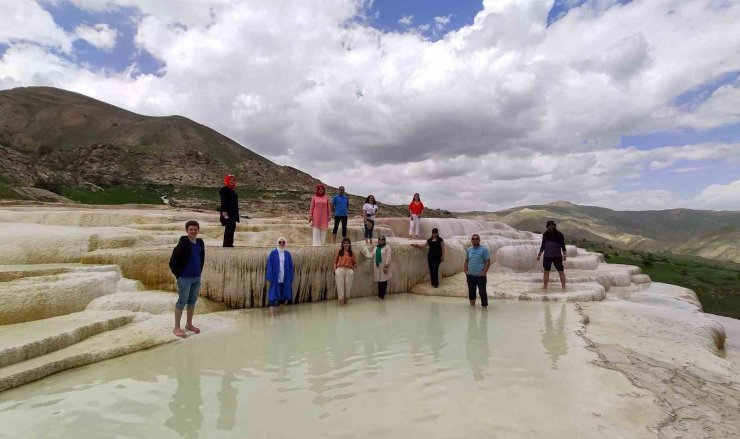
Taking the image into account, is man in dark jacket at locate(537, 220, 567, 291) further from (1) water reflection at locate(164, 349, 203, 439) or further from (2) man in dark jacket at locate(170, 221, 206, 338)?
(1) water reflection at locate(164, 349, 203, 439)

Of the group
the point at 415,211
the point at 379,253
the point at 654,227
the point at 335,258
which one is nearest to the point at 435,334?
the point at 379,253

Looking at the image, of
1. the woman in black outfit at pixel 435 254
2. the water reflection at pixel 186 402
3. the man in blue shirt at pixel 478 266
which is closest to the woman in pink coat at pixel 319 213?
the woman in black outfit at pixel 435 254

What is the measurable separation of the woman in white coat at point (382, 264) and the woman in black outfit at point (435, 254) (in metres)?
1.28

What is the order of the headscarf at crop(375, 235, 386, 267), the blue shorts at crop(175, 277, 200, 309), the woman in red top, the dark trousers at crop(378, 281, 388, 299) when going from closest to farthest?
the blue shorts at crop(175, 277, 200, 309) < the headscarf at crop(375, 235, 386, 267) < the dark trousers at crop(378, 281, 388, 299) < the woman in red top

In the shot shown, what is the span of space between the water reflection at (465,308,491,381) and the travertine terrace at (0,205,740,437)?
4.90 feet

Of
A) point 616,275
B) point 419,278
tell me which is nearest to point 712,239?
point 616,275

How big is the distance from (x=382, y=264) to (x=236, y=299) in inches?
138

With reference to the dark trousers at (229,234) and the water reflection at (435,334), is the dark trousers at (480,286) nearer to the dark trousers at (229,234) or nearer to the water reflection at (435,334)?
the water reflection at (435,334)

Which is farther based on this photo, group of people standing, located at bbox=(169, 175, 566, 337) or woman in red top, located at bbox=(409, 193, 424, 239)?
woman in red top, located at bbox=(409, 193, 424, 239)

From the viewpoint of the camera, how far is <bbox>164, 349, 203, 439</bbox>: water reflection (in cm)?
381

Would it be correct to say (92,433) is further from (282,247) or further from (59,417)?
(282,247)

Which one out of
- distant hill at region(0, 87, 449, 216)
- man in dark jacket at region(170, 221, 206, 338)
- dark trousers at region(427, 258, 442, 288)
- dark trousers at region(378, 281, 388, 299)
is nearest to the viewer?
man in dark jacket at region(170, 221, 206, 338)

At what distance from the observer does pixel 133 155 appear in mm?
65375

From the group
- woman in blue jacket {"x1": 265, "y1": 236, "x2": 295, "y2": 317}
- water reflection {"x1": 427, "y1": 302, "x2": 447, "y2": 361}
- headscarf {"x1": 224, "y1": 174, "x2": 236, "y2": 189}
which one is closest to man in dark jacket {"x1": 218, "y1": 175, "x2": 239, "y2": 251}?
headscarf {"x1": 224, "y1": 174, "x2": 236, "y2": 189}
